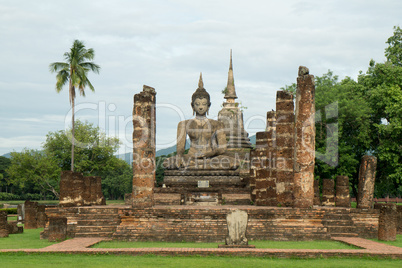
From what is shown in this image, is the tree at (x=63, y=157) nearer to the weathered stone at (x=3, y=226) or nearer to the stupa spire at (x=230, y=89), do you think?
the stupa spire at (x=230, y=89)

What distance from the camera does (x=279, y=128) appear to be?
16.5m

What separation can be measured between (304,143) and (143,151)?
4.66 meters

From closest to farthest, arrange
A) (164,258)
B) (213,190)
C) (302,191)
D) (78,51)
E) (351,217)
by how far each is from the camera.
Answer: (164,258)
(302,191)
(351,217)
(213,190)
(78,51)

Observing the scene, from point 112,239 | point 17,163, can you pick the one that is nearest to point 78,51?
point 17,163

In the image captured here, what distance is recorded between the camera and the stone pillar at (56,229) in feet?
45.5

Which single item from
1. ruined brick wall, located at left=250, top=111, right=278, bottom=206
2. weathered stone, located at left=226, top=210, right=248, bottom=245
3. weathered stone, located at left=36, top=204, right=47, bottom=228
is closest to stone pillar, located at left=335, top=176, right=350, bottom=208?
ruined brick wall, located at left=250, top=111, right=278, bottom=206

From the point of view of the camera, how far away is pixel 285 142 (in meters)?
16.5

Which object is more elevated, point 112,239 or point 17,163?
point 17,163

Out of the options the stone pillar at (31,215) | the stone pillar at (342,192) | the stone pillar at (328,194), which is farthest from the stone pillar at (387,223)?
the stone pillar at (31,215)

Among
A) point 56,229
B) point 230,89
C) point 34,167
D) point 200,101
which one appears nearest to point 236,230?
point 56,229

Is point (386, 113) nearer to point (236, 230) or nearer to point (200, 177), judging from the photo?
point (200, 177)

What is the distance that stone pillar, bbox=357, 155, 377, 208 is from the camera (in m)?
17.0

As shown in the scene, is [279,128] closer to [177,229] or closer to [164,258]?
[177,229]

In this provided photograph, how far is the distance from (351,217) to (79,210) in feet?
27.5
